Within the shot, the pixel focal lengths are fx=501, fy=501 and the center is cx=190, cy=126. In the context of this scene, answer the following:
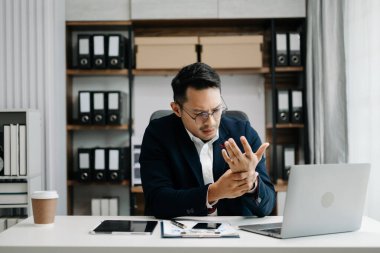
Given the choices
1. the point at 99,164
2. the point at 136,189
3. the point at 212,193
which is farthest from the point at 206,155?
the point at 99,164

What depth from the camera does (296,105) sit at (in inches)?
146

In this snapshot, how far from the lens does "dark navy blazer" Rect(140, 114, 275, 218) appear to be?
6.02 feet

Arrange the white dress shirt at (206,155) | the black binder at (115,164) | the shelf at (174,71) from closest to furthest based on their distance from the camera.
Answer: the white dress shirt at (206,155) < the black binder at (115,164) < the shelf at (174,71)

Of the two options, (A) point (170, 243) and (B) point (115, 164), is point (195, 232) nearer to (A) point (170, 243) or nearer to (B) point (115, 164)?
(A) point (170, 243)

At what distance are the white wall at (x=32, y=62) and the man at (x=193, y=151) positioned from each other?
170 centimetres

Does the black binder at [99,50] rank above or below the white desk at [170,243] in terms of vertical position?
above

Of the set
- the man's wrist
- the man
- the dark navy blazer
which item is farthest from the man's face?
the man's wrist

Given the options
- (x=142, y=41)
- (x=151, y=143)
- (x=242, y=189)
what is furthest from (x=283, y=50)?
(x=242, y=189)

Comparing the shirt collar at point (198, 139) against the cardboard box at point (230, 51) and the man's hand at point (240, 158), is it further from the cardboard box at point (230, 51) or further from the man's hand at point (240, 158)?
the cardboard box at point (230, 51)

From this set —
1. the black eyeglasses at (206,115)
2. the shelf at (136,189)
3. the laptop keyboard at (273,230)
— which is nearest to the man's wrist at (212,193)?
the laptop keyboard at (273,230)

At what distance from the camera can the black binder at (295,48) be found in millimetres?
3723

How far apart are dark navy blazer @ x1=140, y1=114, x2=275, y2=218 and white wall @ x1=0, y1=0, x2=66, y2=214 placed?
169 cm

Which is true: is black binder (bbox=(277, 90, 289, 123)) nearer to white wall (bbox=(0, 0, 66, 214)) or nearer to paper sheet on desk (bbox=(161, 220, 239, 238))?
white wall (bbox=(0, 0, 66, 214))

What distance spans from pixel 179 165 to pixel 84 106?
1885 mm
